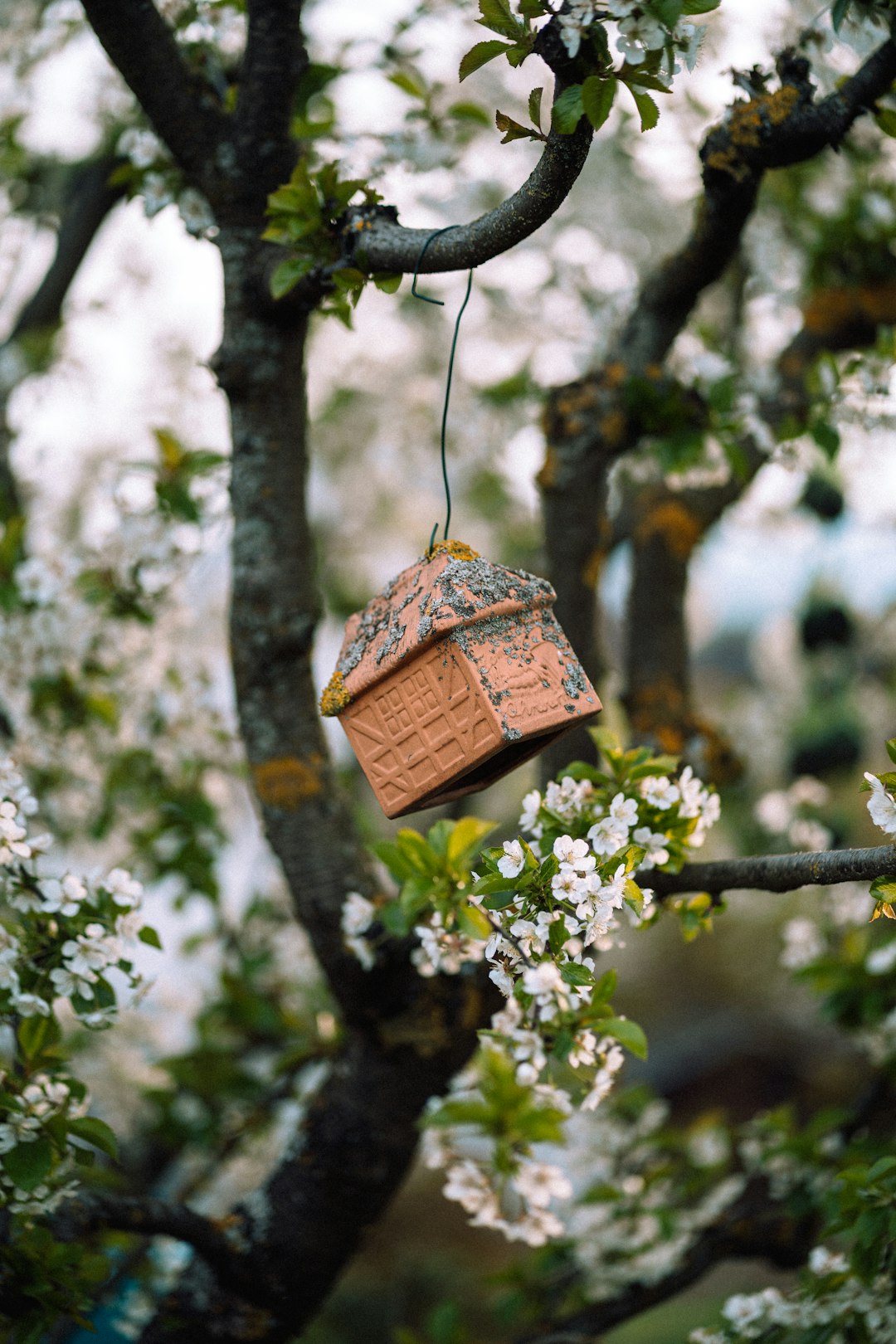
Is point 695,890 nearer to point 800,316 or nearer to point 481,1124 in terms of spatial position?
point 481,1124

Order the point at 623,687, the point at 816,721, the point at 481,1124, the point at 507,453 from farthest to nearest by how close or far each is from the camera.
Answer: the point at 816,721 < the point at 507,453 < the point at 623,687 < the point at 481,1124

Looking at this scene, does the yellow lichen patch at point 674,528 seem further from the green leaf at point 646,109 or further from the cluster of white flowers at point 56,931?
the cluster of white flowers at point 56,931

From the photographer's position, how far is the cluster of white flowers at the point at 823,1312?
165 cm

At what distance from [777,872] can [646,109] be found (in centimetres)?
100

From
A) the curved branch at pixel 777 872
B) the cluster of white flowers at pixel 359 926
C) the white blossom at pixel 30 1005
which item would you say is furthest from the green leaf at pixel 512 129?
the white blossom at pixel 30 1005

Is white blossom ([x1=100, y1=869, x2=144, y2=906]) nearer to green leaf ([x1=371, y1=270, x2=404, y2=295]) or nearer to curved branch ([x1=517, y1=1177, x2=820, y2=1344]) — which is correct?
green leaf ([x1=371, y1=270, x2=404, y2=295])

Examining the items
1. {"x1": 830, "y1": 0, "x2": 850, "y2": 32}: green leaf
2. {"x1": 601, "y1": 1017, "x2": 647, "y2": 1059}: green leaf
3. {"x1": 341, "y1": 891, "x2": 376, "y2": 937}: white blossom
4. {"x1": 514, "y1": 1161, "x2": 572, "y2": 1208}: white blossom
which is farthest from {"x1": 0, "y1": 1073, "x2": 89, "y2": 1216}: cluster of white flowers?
{"x1": 830, "y1": 0, "x2": 850, "y2": 32}: green leaf

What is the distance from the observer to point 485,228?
132 centimetres

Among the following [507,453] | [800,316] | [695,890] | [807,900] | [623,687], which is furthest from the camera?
[807,900]

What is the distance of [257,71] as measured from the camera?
69.2 inches

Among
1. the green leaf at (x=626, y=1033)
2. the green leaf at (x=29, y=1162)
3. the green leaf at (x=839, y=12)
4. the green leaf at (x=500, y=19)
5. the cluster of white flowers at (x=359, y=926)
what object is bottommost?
the green leaf at (x=626, y=1033)

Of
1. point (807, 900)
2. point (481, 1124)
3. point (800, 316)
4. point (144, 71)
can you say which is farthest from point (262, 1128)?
point (807, 900)

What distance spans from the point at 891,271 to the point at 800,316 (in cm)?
26

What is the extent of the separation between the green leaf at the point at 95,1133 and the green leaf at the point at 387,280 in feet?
4.23
